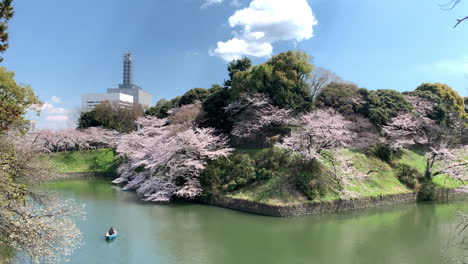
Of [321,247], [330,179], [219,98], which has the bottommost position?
[321,247]

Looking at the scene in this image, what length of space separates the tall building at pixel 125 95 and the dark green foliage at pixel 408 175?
4571 cm

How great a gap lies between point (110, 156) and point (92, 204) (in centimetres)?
1846

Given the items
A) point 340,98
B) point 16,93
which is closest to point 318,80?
point 340,98

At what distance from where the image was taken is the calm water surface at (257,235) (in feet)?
35.4

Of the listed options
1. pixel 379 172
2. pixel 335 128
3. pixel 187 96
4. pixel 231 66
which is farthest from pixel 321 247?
pixel 187 96

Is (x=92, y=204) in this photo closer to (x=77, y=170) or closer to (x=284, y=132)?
(x=284, y=132)

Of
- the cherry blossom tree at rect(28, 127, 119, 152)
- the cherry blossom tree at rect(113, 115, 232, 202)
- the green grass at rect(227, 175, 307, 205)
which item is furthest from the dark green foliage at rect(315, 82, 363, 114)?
the cherry blossom tree at rect(28, 127, 119, 152)

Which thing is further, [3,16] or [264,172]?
[264,172]

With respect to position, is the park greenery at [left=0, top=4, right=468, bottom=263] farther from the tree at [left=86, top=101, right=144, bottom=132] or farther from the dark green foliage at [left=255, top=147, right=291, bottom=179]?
the tree at [left=86, top=101, right=144, bottom=132]

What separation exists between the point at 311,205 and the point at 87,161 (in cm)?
2937

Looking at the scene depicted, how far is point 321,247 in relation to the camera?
12.0 m

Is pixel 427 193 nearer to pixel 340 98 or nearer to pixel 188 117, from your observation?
pixel 340 98

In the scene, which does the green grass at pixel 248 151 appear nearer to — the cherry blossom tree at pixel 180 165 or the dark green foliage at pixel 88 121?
the cherry blossom tree at pixel 180 165

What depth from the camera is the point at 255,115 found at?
2270 cm
